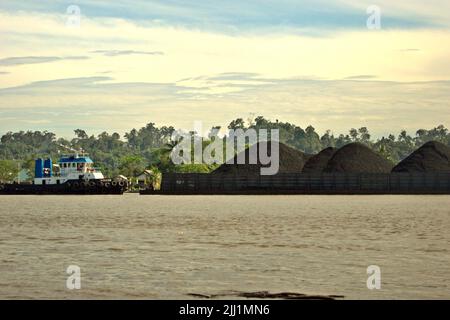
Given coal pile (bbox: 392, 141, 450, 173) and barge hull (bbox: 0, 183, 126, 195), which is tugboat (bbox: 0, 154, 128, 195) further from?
coal pile (bbox: 392, 141, 450, 173)

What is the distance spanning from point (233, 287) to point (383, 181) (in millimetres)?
106858

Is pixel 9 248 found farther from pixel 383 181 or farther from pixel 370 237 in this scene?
pixel 383 181

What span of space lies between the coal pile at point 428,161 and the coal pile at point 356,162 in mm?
3593

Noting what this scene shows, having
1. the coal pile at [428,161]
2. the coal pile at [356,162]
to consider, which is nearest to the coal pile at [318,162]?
the coal pile at [356,162]

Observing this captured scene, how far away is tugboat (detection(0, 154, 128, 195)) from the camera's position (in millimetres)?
122812

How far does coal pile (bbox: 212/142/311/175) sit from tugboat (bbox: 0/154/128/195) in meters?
18.7

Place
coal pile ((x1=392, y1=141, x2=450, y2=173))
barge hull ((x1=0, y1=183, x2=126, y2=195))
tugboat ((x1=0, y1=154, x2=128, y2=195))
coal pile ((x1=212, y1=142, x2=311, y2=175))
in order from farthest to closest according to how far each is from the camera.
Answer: coal pile ((x1=212, y1=142, x2=311, y2=175)), coal pile ((x1=392, y1=141, x2=450, y2=173)), tugboat ((x1=0, y1=154, x2=128, y2=195)), barge hull ((x1=0, y1=183, x2=126, y2=195))

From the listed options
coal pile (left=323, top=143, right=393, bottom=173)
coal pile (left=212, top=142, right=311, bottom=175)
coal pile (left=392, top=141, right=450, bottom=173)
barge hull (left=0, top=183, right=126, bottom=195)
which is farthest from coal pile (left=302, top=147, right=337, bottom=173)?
barge hull (left=0, top=183, right=126, bottom=195)

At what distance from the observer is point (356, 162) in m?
136

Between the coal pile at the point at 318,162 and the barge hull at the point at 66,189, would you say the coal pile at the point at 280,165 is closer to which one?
the coal pile at the point at 318,162

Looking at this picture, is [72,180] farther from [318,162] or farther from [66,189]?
[318,162]

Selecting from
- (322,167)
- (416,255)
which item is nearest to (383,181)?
(322,167)

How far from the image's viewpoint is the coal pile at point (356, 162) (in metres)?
134

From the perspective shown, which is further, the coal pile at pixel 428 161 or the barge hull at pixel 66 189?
the coal pile at pixel 428 161
